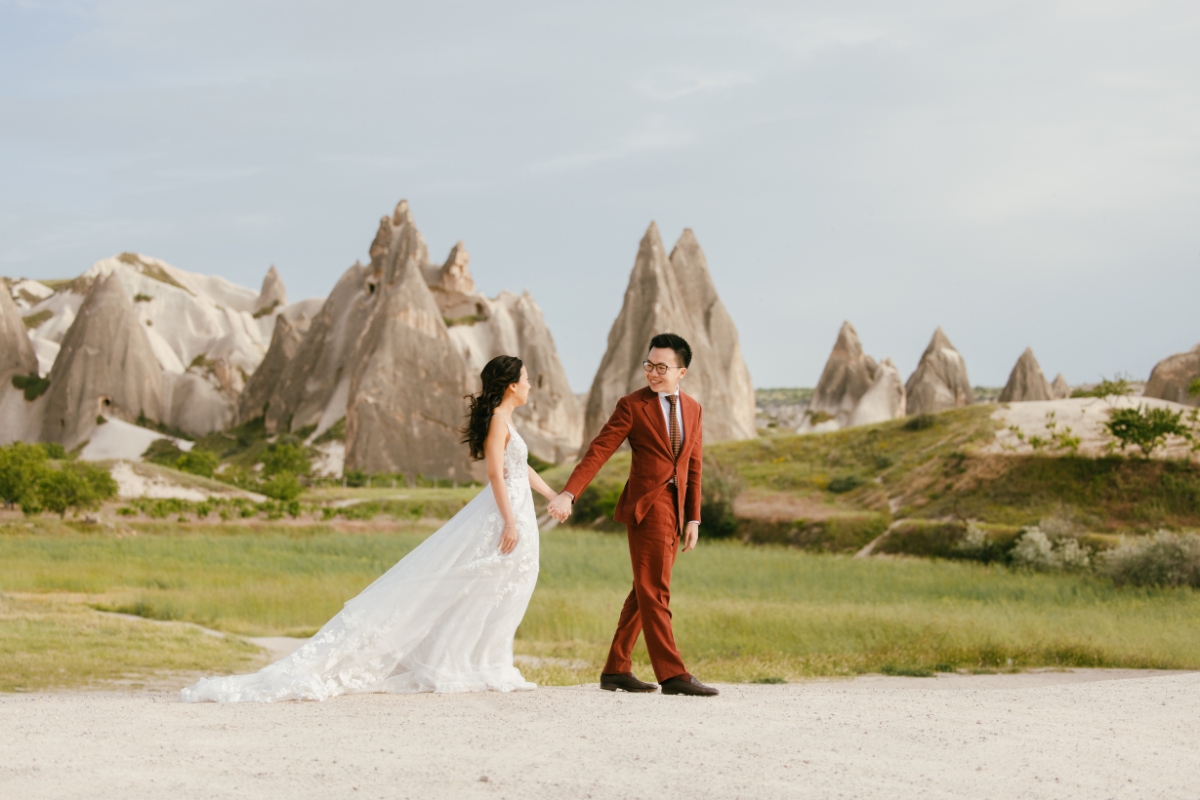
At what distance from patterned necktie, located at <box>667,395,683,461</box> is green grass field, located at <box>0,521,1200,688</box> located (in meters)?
2.85

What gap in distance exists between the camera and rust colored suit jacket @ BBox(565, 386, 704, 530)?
5711mm

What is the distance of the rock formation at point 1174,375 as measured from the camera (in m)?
38.4

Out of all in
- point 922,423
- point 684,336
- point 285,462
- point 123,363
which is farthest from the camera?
point 123,363

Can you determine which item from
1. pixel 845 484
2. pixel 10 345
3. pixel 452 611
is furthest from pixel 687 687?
pixel 10 345

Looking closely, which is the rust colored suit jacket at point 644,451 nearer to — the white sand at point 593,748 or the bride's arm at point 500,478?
the bride's arm at point 500,478

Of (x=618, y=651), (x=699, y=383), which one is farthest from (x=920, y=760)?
(x=699, y=383)

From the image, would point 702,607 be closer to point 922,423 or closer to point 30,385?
point 922,423

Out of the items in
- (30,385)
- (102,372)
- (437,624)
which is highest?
(102,372)

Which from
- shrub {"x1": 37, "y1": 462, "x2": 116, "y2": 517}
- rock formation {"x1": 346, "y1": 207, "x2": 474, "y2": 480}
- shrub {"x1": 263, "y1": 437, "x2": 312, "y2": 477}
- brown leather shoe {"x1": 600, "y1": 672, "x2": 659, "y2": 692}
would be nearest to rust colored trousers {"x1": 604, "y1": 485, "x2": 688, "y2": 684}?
brown leather shoe {"x1": 600, "y1": 672, "x2": 659, "y2": 692}

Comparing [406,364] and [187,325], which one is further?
[187,325]

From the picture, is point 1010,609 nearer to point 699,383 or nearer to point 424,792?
point 424,792

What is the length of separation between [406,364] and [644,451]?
165 ft

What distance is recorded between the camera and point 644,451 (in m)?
5.80

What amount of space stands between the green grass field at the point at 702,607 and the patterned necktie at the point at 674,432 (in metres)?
2.85
